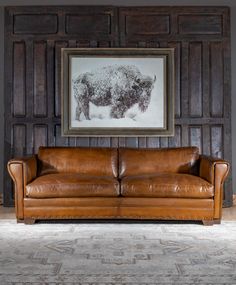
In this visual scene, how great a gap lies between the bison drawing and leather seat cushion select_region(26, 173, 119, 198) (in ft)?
4.52

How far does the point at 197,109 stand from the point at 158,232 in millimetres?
2169

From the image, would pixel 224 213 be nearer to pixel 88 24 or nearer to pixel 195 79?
pixel 195 79

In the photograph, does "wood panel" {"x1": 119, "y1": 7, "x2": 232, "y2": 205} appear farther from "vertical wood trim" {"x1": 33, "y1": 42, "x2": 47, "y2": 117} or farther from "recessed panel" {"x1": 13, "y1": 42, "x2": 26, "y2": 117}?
"recessed panel" {"x1": 13, "y1": 42, "x2": 26, "y2": 117}

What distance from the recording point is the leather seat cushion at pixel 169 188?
188 inches

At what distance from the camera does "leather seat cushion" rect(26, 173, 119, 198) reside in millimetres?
4777

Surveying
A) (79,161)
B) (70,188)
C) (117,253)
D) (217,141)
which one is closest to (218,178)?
(217,141)

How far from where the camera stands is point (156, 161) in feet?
18.0

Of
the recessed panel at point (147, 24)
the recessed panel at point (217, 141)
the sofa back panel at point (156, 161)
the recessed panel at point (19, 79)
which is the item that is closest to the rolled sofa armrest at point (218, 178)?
the sofa back panel at point (156, 161)

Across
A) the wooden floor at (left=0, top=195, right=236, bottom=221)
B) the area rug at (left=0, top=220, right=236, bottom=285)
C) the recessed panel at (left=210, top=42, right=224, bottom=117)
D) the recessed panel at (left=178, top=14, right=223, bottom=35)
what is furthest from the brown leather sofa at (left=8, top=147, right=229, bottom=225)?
the recessed panel at (left=178, top=14, right=223, bottom=35)

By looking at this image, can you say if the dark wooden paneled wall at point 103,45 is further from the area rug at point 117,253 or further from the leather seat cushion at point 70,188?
the area rug at point 117,253

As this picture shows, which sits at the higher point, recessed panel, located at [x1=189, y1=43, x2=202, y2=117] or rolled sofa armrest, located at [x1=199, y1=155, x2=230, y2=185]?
Answer: recessed panel, located at [x1=189, y1=43, x2=202, y2=117]

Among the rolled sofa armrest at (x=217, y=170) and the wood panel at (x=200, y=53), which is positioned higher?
the wood panel at (x=200, y=53)

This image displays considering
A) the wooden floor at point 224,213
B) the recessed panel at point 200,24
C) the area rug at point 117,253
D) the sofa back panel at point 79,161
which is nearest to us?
the area rug at point 117,253

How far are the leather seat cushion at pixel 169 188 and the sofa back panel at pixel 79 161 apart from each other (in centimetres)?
62
